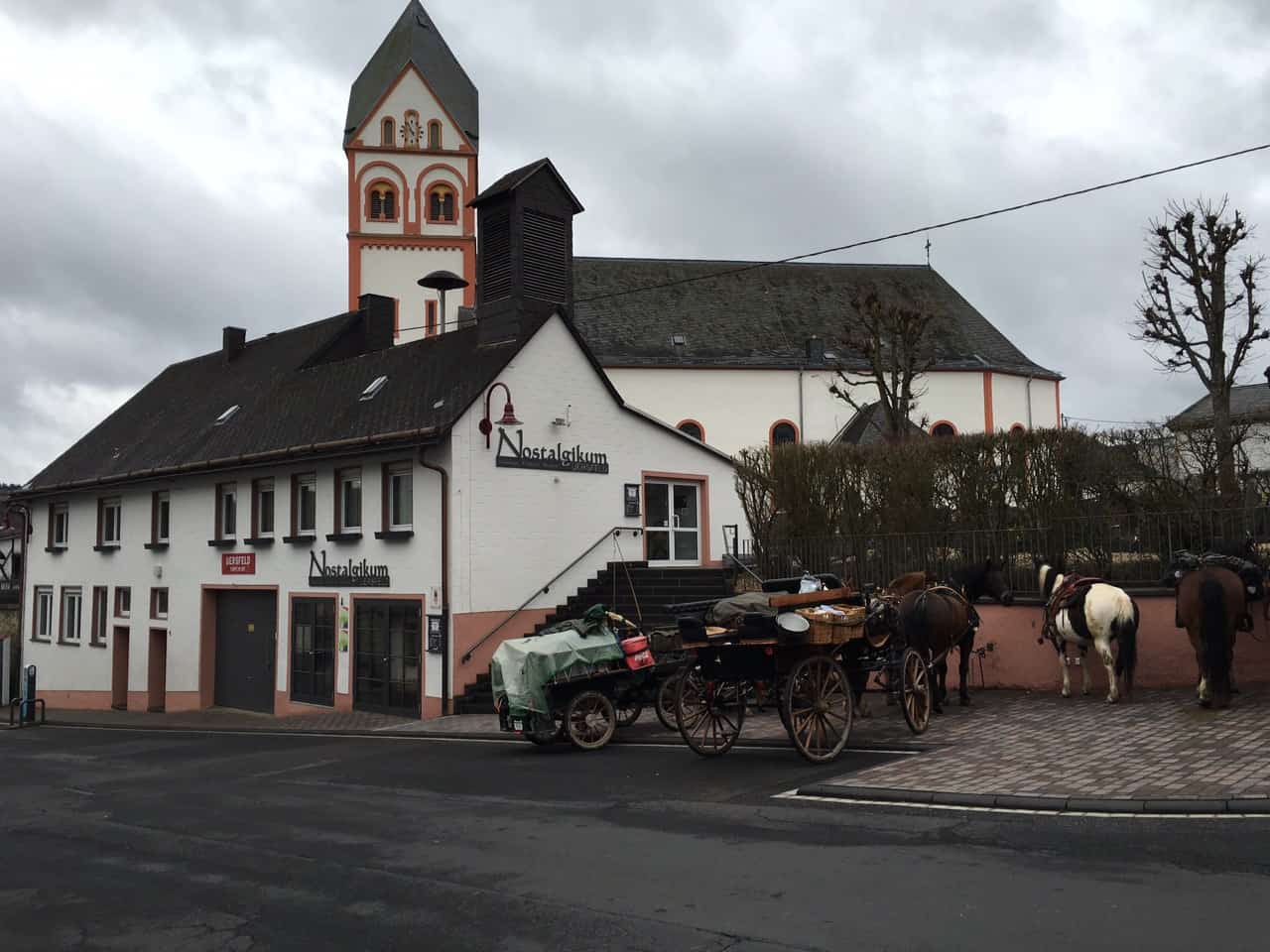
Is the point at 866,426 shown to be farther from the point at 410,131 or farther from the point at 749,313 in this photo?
the point at 410,131

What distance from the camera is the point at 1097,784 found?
345 inches

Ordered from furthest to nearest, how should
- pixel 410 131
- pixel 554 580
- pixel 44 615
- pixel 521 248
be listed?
pixel 410 131, pixel 44 615, pixel 521 248, pixel 554 580

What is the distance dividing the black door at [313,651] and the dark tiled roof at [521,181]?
26.7 ft

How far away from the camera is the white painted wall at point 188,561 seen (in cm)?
1936

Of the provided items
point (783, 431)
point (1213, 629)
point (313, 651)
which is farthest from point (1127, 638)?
point (783, 431)

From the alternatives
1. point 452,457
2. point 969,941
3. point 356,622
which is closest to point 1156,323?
point 452,457

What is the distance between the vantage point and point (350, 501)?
20969 mm

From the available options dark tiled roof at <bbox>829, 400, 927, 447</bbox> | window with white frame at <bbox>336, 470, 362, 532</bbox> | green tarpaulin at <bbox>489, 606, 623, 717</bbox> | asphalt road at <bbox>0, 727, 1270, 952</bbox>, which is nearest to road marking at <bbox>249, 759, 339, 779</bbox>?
asphalt road at <bbox>0, 727, 1270, 952</bbox>

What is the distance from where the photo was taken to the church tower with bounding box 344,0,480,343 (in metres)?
48.1

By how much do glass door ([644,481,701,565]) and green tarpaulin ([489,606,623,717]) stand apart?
9356 mm

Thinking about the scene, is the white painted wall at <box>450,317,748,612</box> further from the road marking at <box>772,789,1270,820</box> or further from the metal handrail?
the road marking at <box>772,789,1270,820</box>

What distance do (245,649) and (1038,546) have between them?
15.8 metres

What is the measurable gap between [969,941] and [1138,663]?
9.99m

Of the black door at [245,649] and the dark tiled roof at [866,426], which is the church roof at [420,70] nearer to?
the dark tiled roof at [866,426]
